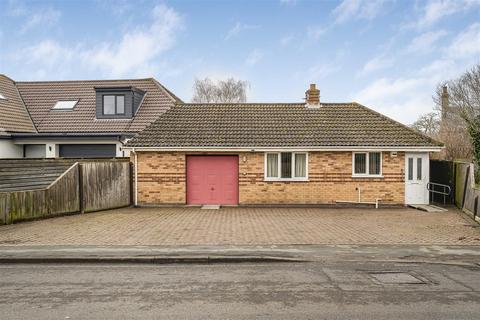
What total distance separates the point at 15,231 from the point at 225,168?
819cm

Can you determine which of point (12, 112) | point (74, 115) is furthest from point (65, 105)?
point (12, 112)

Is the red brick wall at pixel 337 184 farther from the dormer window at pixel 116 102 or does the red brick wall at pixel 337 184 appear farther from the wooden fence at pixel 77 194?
the dormer window at pixel 116 102

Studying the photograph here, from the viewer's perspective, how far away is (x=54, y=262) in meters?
8.68

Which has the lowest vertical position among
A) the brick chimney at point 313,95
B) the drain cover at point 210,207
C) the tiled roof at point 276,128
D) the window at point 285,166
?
the drain cover at point 210,207

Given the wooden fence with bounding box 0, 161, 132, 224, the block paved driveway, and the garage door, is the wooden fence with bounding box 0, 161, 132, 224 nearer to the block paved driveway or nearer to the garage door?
the block paved driveway

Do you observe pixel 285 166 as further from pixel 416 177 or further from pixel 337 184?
pixel 416 177

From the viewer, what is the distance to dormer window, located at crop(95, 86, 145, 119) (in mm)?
25016

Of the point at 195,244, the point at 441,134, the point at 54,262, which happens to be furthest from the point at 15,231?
the point at 441,134

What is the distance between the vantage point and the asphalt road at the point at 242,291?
18.4 ft

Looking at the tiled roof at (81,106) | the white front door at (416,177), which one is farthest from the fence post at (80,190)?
the white front door at (416,177)

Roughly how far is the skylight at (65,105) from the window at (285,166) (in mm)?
14766

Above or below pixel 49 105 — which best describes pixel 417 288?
below

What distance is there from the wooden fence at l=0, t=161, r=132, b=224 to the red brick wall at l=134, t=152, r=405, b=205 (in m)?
0.83

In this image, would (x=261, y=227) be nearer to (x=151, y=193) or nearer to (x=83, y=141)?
(x=151, y=193)
